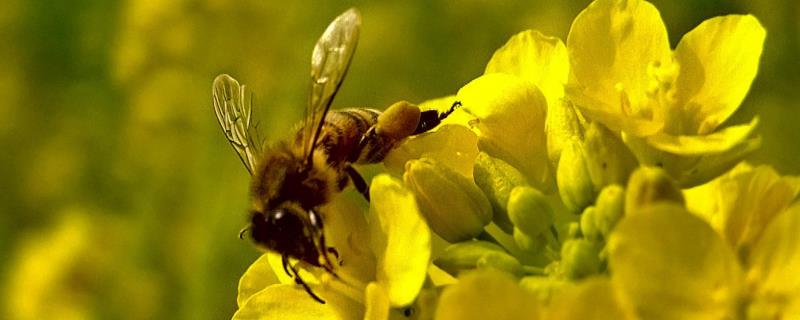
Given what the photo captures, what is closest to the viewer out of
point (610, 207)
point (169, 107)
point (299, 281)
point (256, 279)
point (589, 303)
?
point (589, 303)

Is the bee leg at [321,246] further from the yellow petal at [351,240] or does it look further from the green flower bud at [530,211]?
the green flower bud at [530,211]

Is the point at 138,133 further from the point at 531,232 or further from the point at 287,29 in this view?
the point at 531,232

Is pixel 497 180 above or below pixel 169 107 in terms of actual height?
above

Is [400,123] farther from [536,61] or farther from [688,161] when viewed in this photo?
[688,161]

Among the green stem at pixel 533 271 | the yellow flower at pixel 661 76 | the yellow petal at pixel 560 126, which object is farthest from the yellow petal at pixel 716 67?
the green stem at pixel 533 271

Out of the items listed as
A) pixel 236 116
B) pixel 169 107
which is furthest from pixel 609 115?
pixel 169 107
